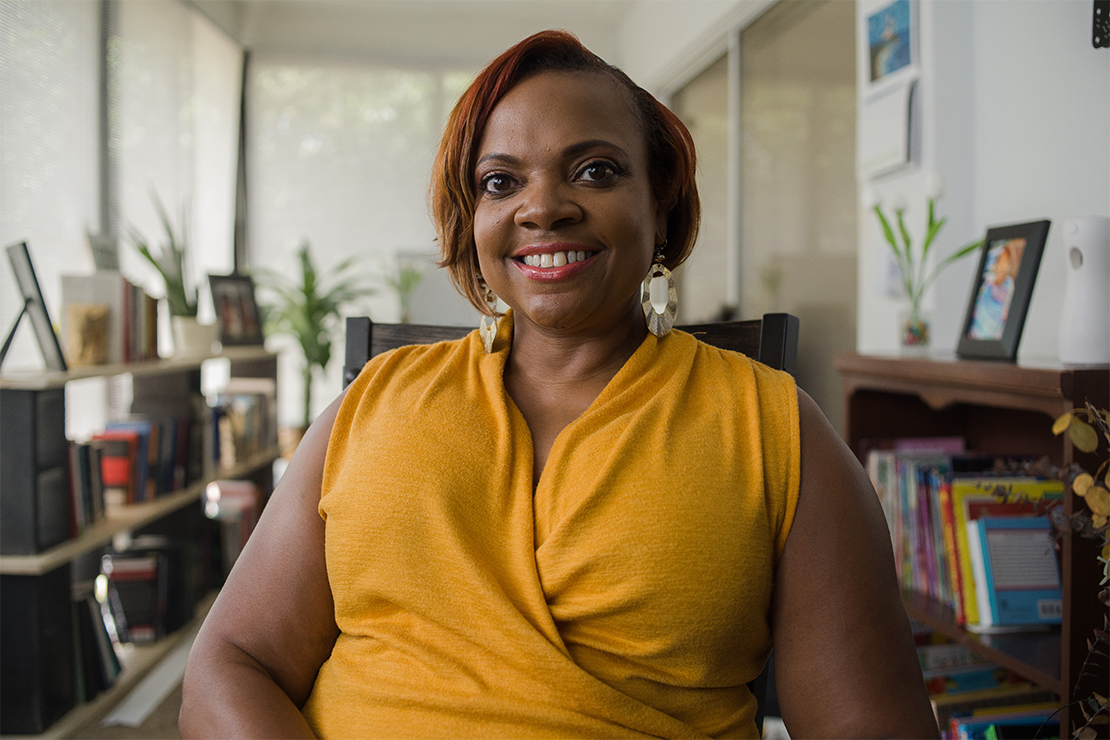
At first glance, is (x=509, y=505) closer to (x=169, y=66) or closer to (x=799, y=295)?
(x=799, y=295)

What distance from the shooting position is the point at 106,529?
2.28 meters

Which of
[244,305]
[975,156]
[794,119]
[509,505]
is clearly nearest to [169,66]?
[244,305]

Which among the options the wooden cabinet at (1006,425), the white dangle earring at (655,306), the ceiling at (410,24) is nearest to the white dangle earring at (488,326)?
the white dangle earring at (655,306)

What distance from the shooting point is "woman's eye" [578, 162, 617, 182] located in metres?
0.97

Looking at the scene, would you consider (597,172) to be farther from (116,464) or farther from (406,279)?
(406,279)

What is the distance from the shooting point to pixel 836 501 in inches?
34.2

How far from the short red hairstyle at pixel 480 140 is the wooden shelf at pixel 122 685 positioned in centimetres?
121

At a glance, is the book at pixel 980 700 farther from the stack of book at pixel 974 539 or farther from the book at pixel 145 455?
the book at pixel 145 455

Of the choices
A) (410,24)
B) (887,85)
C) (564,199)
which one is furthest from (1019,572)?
(410,24)

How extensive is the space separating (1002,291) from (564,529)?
1261 mm

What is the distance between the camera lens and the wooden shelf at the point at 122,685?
6.73 ft

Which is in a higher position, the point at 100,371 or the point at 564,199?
the point at 564,199

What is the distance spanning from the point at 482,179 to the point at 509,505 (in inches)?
16.7

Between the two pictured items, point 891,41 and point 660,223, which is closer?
point 660,223
